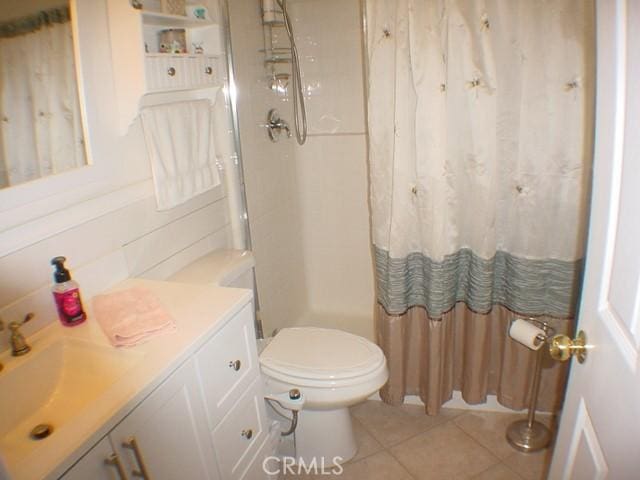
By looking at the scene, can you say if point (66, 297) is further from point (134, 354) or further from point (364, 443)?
point (364, 443)

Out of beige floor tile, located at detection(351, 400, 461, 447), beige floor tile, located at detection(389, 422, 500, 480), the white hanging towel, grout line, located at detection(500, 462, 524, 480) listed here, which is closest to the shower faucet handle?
the white hanging towel

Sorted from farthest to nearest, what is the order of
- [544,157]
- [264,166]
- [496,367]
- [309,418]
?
[264,166] → [496,367] → [309,418] → [544,157]

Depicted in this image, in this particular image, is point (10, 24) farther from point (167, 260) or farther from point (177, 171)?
point (167, 260)

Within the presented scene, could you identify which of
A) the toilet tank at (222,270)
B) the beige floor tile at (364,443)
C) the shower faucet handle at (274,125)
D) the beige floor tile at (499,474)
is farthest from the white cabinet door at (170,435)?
the shower faucet handle at (274,125)

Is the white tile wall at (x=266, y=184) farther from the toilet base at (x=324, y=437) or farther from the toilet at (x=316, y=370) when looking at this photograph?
the toilet base at (x=324, y=437)

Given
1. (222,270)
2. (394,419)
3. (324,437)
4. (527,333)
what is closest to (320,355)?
(324,437)

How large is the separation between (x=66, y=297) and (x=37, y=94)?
52 cm

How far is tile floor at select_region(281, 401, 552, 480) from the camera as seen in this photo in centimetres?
175

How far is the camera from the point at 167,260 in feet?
5.05

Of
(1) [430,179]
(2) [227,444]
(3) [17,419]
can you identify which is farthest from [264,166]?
(3) [17,419]

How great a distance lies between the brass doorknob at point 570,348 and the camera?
84cm

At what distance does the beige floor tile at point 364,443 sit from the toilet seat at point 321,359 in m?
0.47

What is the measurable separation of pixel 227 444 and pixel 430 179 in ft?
3.69

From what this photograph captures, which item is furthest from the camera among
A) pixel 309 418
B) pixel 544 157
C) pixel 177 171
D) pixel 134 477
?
pixel 309 418
